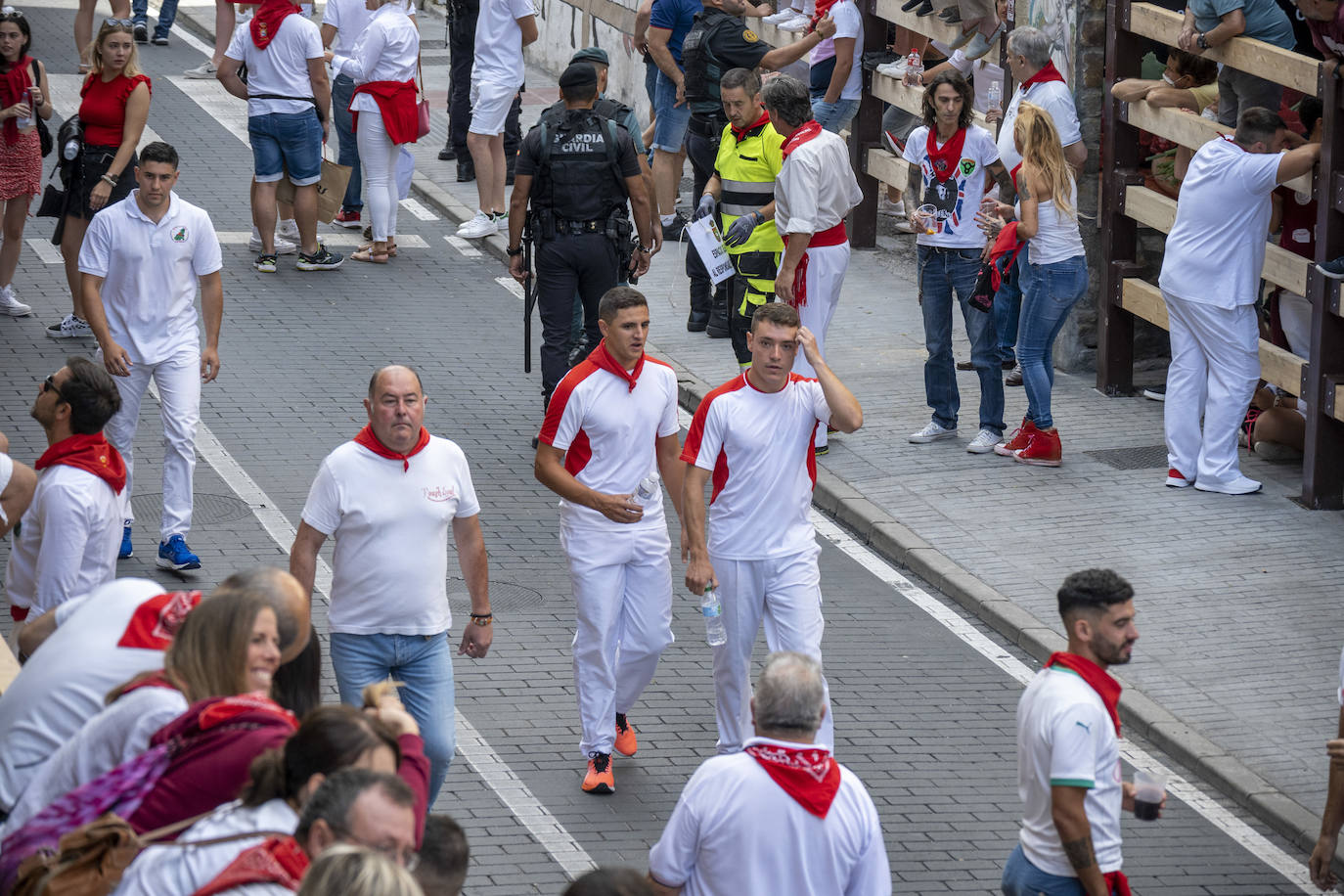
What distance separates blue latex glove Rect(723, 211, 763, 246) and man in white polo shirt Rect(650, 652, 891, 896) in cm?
711

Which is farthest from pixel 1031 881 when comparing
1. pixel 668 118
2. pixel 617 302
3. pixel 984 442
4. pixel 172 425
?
pixel 668 118

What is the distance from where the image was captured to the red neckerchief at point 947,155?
12.2 m

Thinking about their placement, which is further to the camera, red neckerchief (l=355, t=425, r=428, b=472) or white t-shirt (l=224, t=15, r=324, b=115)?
white t-shirt (l=224, t=15, r=324, b=115)

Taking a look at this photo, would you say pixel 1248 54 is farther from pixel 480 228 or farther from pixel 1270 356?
pixel 480 228

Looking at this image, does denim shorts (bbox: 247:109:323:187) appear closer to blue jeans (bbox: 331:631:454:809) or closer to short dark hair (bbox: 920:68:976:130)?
short dark hair (bbox: 920:68:976:130)

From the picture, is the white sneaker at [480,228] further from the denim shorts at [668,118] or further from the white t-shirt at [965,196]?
the white t-shirt at [965,196]

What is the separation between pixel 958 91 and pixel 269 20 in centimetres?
641

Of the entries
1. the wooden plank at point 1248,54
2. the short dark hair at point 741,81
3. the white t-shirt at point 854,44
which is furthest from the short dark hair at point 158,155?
the white t-shirt at point 854,44

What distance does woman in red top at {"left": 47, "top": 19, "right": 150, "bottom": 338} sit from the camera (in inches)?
504

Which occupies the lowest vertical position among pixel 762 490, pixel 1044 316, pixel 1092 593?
pixel 1044 316

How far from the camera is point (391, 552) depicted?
23.0 ft

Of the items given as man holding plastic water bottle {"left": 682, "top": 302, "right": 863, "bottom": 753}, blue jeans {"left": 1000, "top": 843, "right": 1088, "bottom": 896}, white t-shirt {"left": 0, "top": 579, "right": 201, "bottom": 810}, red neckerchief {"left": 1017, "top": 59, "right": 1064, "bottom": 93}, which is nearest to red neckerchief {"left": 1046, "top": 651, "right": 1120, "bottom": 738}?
blue jeans {"left": 1000, "top": 843, "right": 1088, "bottom": 896}

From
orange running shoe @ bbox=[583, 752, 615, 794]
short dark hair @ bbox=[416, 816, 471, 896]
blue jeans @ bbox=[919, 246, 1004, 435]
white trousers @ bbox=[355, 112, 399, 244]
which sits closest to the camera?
short dark hair @ bbox=[416, 816, 471, 896]

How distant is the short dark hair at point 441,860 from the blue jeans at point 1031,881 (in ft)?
6.57
